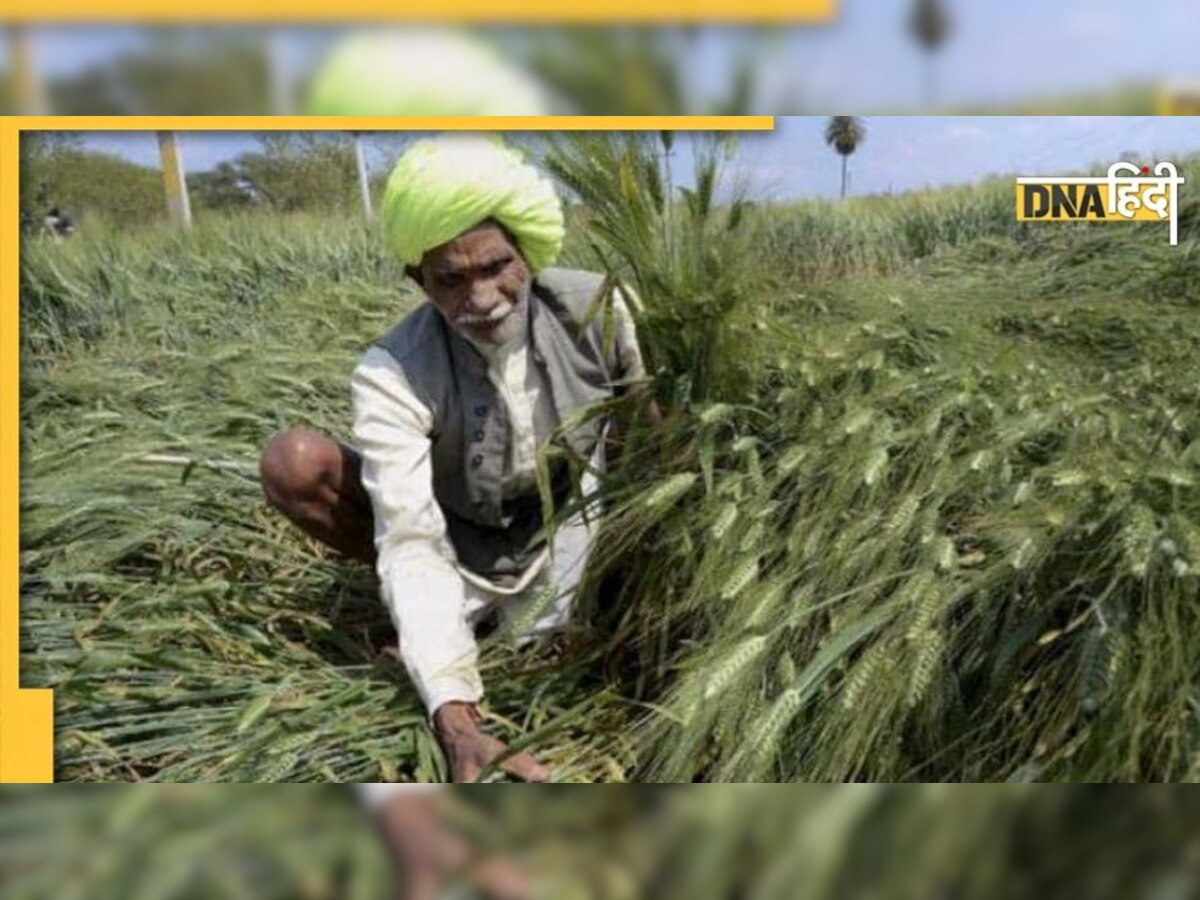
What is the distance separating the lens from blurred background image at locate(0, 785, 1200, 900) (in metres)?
1.18

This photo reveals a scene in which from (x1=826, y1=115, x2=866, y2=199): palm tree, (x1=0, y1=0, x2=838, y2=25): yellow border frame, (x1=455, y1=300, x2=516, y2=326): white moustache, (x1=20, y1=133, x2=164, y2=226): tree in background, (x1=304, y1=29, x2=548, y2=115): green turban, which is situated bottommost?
(x1=455, y1=300, x2=516, y2=326): white moustache

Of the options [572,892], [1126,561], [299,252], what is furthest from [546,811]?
[299,252]

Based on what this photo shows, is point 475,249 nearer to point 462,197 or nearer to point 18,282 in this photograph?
point 462,197

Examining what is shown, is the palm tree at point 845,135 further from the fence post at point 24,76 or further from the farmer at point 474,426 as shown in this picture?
the fence post at point 24,76

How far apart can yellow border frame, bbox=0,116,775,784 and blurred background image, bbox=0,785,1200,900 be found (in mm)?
261

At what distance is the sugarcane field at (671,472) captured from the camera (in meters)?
1.56

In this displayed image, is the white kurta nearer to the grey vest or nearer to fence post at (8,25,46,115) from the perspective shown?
the grey vest

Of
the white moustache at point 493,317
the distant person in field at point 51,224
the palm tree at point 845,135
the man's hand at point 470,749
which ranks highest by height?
the palm tree at point 845,135

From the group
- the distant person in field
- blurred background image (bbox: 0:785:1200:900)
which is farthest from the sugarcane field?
blurred background image (bbox: 0:785:1200:900)

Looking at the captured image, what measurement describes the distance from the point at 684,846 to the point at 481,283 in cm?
78

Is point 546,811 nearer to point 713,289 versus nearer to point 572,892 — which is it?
point 572,892

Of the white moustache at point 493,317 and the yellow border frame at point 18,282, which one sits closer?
the yellow border frame at point 18,282

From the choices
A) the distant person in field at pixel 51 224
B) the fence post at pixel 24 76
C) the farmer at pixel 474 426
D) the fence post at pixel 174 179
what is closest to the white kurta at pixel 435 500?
the farmer at pixel 474 426

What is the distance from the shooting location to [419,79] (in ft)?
5.06
